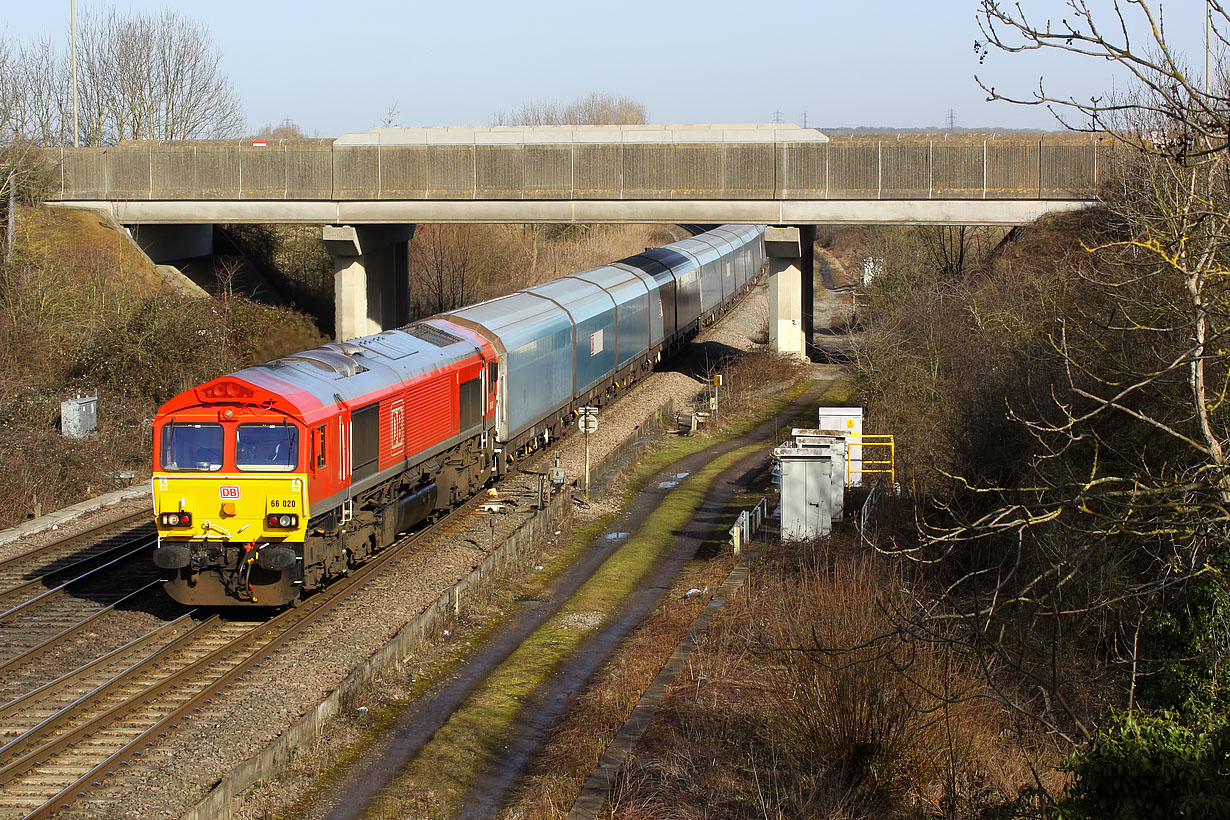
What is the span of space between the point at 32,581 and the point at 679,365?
89.8 ft

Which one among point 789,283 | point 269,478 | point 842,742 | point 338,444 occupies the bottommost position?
point 842,742

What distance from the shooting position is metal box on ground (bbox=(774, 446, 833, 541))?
1891 cm

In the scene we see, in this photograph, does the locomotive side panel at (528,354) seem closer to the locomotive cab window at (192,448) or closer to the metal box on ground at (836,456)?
the metal box on ground at (836,456)

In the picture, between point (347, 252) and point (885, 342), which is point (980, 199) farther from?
point (347, 252)

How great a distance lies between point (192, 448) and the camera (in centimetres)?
1473

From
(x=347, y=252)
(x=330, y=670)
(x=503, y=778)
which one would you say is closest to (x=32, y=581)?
(x=330, y=670)

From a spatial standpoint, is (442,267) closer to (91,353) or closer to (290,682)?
(91,353)

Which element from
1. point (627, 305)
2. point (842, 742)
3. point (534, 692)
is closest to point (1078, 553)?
point (842, 742)

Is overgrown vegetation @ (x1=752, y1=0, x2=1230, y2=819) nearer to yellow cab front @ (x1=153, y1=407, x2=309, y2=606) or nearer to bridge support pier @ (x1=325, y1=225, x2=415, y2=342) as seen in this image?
yellow cab front @ (x1=153, y1=407, x2=309, y2=606)

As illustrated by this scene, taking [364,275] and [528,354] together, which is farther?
[364,275]

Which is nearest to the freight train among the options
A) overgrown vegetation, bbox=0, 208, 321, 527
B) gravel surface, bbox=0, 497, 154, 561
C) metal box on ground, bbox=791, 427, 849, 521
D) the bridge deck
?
gravel surface, bbox=0, 497, 154, 561

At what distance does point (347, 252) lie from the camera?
130ft

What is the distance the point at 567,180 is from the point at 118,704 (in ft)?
88.9

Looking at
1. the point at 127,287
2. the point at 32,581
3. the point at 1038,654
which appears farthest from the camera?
the point at 127,287
